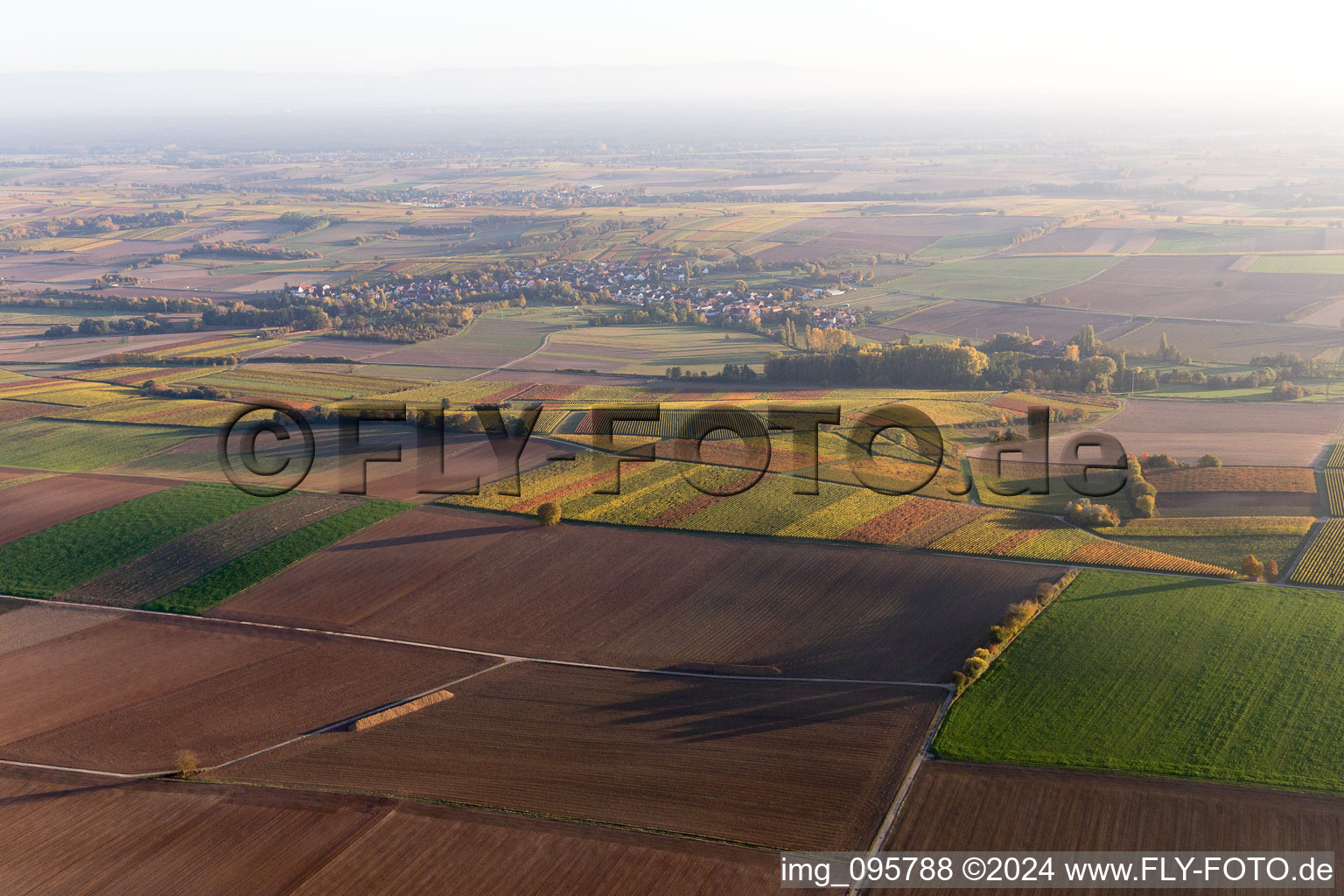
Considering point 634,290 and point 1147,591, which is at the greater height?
point 634,290

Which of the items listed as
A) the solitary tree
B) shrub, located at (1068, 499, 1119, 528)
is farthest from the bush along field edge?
the solitary tree

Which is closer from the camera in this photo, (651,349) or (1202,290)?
(651,349)

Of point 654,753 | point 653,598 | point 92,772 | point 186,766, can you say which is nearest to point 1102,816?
point 654,753

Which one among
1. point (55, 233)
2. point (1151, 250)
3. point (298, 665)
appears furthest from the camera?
point (55, 233)

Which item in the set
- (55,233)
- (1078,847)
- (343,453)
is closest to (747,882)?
(1078,847)

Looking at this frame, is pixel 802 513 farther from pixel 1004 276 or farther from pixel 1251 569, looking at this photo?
pixel 1004 276

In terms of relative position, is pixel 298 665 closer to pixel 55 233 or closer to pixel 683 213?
pixel 683 213

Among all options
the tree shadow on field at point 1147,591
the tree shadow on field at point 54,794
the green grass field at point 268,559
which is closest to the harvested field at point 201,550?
the green grass field at point 268,559
